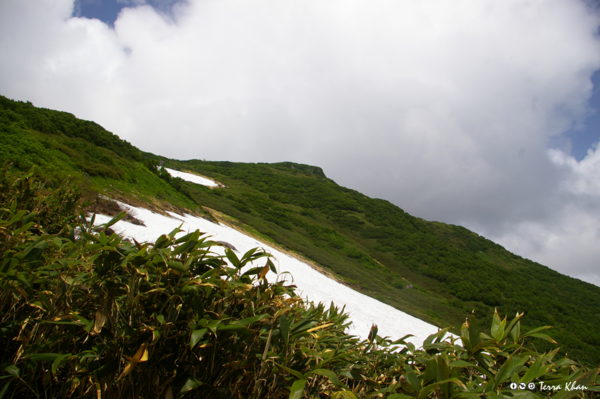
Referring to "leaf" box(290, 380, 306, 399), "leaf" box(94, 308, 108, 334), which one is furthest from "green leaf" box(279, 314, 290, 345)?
"leaf" box(94, 308, 108, 334)

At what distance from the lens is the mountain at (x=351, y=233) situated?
342 inches

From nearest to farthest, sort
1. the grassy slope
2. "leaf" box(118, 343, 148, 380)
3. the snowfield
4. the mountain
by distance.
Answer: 1. "leaf" box(118, 343, 148, 380)
2. the snowfield
3. the mountain
4. the grassy slope

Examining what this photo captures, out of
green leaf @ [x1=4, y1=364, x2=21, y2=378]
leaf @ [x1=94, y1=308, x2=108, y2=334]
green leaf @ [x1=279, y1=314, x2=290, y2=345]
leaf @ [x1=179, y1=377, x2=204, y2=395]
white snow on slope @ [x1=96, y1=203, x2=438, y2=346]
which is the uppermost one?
green leaf @ [x1=279, y1=314, x2=290, y2=345]

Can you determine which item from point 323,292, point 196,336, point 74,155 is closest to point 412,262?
point 323,292

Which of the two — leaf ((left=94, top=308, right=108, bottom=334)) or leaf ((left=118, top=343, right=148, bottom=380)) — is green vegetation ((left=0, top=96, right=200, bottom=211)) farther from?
leaf ((left=118, top=343, right=148, bottom=380))

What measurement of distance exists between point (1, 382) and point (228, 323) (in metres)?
0.75

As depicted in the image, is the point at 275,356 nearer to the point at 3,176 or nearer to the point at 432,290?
the point at 3,176

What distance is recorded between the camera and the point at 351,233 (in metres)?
→ 30.8

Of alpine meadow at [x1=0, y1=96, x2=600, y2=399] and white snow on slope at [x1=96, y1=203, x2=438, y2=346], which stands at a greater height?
alpine meadow at [x1=0, y1=96, x2=600, y2=399]

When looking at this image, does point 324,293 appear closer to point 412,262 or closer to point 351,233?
point 412,262

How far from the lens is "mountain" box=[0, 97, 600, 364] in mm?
8688

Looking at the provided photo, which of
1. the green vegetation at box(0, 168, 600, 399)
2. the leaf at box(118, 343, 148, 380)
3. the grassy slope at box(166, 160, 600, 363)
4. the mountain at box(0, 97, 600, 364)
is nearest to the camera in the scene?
the leaf at box(118, 343, 148, 380)

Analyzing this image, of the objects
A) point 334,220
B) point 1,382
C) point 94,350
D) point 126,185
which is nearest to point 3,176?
point 1,382

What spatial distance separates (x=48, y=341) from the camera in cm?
96
